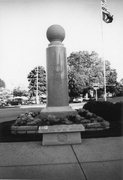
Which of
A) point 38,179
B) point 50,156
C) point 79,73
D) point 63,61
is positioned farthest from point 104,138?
point 79,73

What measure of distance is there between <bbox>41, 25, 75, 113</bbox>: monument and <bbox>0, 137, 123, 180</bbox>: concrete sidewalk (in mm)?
3074

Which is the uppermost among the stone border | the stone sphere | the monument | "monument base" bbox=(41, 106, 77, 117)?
the stone sphere

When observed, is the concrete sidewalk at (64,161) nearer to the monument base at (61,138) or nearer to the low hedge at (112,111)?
the monument base at (61,138)

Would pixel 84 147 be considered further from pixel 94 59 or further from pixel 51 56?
pixel 94 59

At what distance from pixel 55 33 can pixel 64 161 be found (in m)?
5.83

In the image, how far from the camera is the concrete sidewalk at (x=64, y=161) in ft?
10.6

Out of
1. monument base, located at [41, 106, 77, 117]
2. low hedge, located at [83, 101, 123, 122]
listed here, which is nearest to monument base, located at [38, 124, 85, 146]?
monument base, located at [41, 106, 77, 117]

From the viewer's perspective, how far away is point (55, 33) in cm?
848

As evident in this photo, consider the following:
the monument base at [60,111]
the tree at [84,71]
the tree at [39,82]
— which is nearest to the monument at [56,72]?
the monument base at [60,111]

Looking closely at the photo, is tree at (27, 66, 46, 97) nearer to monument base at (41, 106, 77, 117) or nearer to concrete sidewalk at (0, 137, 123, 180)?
monument base at (41, 106, 77, 117)

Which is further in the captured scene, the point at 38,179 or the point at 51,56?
the point at 51,56

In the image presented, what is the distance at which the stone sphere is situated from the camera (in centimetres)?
845

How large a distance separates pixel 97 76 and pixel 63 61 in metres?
23.4

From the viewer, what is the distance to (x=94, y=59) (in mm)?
32281
